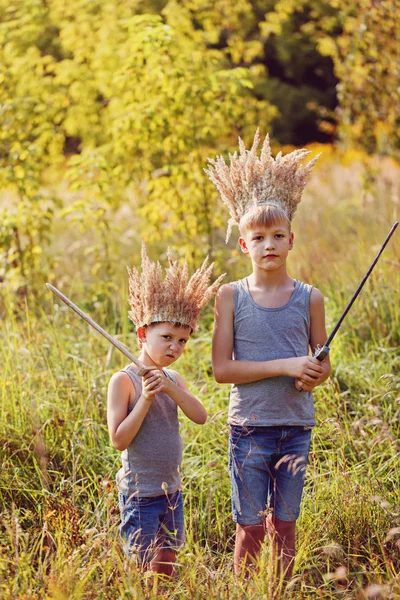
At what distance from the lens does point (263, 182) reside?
3.03m

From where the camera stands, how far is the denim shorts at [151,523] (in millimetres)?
2783

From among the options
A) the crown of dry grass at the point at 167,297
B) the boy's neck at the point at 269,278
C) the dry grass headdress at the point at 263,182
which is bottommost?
the crown of dry grass at the point at 167,297

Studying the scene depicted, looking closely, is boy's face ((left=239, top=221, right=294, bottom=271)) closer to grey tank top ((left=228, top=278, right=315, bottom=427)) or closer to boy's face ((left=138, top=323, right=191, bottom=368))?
grey tank top ((left=228, top=278, right=315, bottom=427))

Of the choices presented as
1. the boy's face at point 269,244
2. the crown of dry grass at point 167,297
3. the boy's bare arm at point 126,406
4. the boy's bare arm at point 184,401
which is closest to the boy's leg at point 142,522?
the boy's bare arm at point 126,406

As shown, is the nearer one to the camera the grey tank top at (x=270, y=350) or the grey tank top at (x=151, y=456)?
the grey tank top at (x=151, y=456)

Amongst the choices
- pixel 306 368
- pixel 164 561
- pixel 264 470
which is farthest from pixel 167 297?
pixel 164 561

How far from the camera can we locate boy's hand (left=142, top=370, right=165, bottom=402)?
2686 mm

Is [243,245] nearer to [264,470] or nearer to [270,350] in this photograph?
[270,350]

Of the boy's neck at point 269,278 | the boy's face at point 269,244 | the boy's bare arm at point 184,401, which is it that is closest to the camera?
the boy's bare arm at point 184,401

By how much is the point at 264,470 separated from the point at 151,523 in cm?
47

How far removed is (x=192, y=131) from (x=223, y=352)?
313cm

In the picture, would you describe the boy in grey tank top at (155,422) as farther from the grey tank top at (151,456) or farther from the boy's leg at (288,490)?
the boy's leg at (288,490)

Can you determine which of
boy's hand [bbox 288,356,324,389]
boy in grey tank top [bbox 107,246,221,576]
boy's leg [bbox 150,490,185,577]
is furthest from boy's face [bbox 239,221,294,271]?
boy's leg [bbox 150,490,185,577]

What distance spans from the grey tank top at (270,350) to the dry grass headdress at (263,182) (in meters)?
0.37
